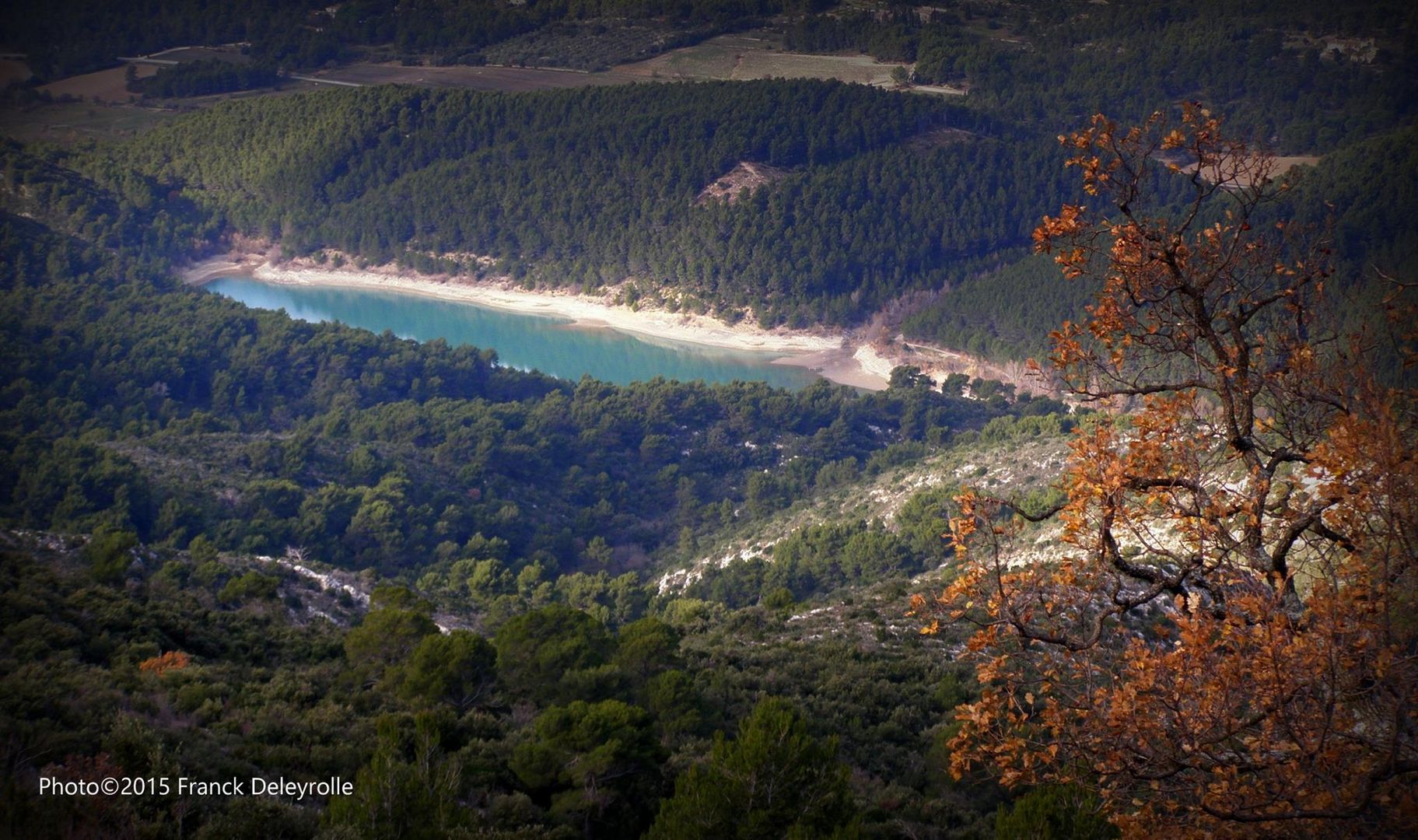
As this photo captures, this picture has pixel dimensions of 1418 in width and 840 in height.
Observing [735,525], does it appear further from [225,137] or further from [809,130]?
[225,137]

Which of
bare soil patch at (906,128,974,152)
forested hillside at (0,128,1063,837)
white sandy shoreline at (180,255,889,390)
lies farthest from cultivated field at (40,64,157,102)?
bare soil patch at (906,128,974,152)

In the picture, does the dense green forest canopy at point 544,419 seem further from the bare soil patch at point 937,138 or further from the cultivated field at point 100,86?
the cultivated field at point 100,86

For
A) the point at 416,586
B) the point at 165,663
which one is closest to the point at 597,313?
the point at 416,586

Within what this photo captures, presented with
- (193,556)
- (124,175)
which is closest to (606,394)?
(193,556)

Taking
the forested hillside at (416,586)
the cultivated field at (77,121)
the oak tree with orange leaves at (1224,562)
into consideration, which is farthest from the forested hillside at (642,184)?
the oak tree with orange leaves at (1224,562)

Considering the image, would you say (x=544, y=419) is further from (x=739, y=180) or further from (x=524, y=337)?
(x=739, y=180)

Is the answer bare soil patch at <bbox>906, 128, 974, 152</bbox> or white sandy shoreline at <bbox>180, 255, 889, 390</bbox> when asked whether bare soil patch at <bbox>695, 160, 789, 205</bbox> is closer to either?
bare soil patch at <bbox>906, 128, 974, 152</bbox>

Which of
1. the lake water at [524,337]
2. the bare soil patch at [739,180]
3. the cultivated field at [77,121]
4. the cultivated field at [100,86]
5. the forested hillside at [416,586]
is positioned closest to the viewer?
the forested hillside at [416,586]
